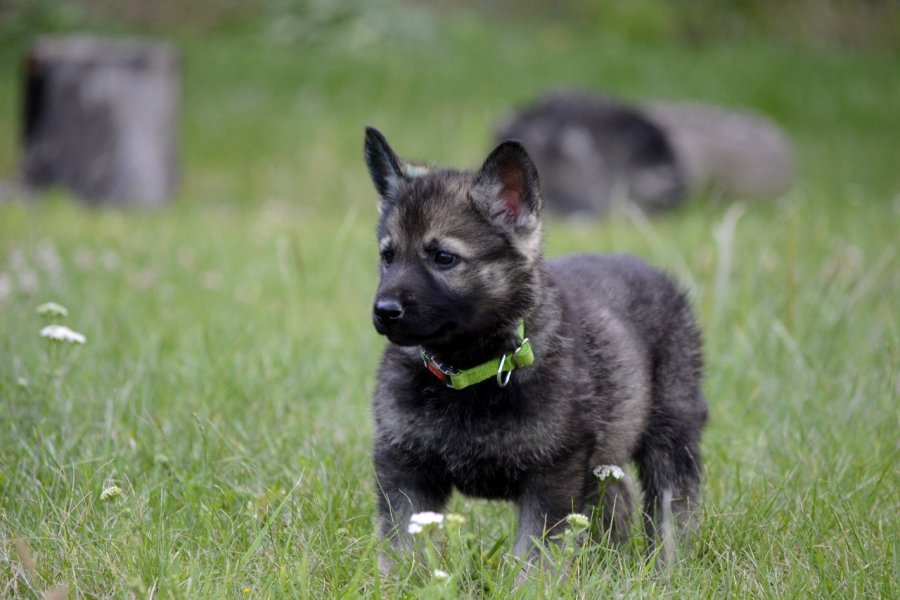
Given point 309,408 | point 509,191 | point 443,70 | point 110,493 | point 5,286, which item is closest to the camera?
point 110,493

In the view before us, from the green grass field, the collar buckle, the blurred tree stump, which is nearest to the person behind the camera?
the green grass field

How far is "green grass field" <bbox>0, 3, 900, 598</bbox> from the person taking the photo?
279 centimetres

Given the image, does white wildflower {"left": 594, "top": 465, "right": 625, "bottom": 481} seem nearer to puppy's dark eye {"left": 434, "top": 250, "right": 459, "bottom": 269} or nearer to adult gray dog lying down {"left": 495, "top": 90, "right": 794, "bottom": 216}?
puppy's dark eye {"left": 434, "top": 250, "right": 459, "bottom": 269}

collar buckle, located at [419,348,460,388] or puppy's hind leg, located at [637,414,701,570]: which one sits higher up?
collar buckle, located at [419,348,460,388]

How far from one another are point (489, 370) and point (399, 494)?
46 cm

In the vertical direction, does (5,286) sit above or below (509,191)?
below

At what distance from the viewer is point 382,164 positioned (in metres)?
3.48

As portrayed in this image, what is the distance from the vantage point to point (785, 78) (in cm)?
1534

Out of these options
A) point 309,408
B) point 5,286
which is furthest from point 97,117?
point 309,408

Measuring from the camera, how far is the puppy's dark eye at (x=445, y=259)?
315cm

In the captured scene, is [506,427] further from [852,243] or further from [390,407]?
[852,243]

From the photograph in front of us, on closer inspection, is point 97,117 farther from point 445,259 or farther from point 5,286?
point 445,259

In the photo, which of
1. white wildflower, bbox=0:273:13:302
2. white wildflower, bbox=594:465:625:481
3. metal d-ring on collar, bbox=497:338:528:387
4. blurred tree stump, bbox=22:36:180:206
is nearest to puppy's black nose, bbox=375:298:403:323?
metal d-ring on collar, bbox=497:338:528:387

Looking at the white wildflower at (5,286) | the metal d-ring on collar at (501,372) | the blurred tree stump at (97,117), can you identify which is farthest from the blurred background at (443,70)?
the metal d-ring on collar at (501,372)
